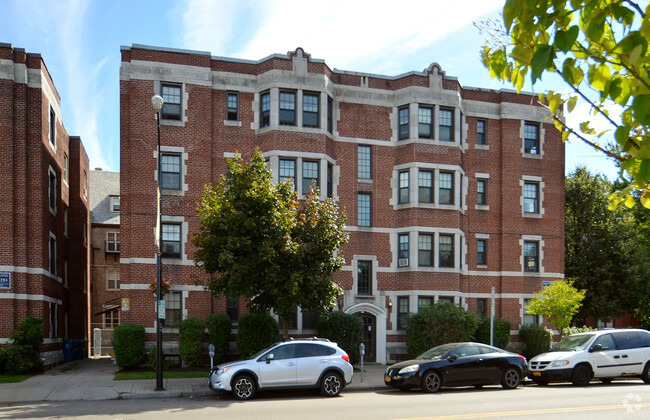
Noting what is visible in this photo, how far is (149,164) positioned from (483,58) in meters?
21.3

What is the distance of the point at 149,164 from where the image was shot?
2411 centimetres

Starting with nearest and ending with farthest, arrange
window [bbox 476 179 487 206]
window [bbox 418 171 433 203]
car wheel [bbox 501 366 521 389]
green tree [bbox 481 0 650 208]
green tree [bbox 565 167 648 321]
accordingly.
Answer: green tree [bbox 481 0 650 208], car wheel [bbox 501 366 521 389], window [bbox 418 171 433 203], window [bbox 476 179 487 206], green tree [bbox 565 167 648 321]

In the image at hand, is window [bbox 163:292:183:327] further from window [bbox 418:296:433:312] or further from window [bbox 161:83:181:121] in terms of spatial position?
window [bbox 418:296:433:312]

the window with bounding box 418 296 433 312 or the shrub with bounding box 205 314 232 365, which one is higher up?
the window with bounding box 418 296 433 312

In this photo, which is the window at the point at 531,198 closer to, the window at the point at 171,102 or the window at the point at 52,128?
the window at the point at 171,102

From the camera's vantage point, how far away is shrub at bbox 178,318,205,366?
22.4 meters

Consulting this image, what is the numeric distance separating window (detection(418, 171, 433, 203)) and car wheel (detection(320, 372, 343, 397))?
12.1 meters

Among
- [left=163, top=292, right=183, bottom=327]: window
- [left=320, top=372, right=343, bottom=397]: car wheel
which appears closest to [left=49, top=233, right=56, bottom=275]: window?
[left=163, top=292, right=183, bottom=327]: window

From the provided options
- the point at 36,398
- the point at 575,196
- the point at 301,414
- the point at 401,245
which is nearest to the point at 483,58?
the point at 301,414

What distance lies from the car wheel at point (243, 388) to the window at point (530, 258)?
17981mm

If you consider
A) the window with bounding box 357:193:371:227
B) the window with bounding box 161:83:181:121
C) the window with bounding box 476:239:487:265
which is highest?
the window with bounding box 161:83:181:121

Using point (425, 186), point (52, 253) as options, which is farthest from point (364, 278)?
Result: point (52, 253)

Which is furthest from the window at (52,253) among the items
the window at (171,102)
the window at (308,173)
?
the window at (308,173)

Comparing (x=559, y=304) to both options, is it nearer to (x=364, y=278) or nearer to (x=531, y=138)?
(x=364, y=278)
